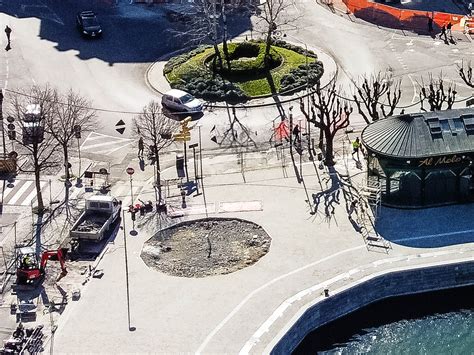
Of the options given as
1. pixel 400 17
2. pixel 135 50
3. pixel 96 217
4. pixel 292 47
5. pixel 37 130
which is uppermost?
pixel 37 130

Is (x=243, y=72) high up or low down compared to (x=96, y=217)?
down

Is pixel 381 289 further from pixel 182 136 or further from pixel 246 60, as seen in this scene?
pixel 246 60

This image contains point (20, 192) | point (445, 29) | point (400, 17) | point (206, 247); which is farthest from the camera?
point (400, 17)

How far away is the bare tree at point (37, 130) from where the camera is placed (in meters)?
71.2

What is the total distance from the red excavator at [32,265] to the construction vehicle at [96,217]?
2470 millimetres

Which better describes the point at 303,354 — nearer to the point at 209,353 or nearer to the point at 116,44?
the point at 209,353

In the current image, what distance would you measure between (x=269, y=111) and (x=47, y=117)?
2069 centimetres

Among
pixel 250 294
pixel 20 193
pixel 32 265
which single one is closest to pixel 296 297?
pixel 250 294

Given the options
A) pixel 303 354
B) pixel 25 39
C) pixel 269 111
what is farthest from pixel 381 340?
pixel 25 39

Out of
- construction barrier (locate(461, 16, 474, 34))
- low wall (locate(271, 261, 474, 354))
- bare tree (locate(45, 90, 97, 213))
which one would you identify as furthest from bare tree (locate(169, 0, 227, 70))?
low wall (locate(271, 261, 474, 354))

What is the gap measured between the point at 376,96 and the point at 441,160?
13582 millimetres

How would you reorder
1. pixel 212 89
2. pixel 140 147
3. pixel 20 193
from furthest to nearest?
pixel 212 89, pixel 140 147, pixel 20 193

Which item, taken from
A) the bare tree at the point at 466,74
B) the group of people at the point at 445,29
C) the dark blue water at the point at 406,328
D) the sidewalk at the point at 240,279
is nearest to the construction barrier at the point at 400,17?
the group of people at the point at 445,29

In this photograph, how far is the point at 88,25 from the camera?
102 meters
